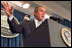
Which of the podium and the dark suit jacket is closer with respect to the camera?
the podium

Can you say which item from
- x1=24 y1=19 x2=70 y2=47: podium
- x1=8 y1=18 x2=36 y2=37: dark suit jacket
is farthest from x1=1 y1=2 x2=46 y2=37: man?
x1=24 y1=19 x2=70 y2=47: podium

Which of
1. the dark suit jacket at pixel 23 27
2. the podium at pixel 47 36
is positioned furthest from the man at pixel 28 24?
the podium at pixel 47 36

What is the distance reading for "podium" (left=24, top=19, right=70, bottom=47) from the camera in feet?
4.12

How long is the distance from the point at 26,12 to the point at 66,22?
1.21 metres

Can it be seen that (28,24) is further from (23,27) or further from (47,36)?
(47,36)

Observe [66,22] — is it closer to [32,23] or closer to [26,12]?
[26,12]

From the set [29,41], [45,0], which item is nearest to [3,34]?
[45,0]

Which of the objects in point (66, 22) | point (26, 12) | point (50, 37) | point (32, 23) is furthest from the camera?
point (66, 22)

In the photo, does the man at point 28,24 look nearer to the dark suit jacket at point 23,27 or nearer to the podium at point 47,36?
the dark suit jacket at point 23,27

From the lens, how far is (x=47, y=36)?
126cm

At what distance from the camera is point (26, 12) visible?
15.2 feet

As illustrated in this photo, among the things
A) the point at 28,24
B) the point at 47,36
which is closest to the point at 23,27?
the point at 28,24

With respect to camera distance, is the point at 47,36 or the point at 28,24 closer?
the point at 47,36

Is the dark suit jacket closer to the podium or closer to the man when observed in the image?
the man
